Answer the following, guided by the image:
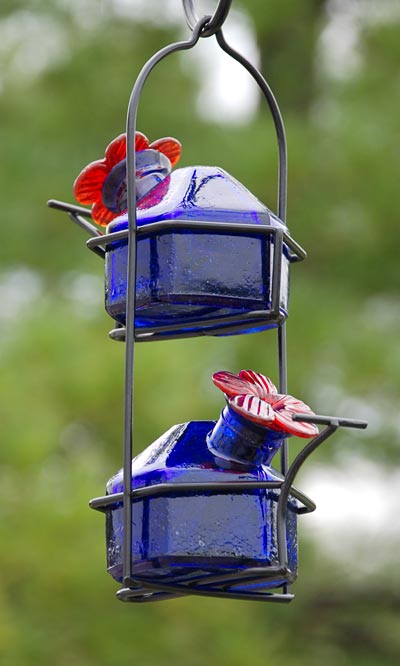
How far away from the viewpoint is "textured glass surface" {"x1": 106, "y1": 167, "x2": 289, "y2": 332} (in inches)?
41.4

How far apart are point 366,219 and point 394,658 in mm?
1507

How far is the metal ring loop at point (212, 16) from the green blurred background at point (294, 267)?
258 centimetres

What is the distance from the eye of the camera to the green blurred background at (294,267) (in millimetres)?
3812

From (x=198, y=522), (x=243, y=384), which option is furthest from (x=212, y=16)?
(x=198, y=522)

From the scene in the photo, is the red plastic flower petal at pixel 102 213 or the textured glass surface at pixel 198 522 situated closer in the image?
the textured glass surface at pixel 198 522

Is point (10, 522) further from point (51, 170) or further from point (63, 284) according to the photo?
point (51, 170)

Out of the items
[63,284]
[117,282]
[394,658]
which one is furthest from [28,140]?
[117,282]

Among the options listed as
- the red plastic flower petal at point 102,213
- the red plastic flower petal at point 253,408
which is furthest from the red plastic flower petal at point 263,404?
the red plastic flower petal at point 102,213

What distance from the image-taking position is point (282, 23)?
4688mm

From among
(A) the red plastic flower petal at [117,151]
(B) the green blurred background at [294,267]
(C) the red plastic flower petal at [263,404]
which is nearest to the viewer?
(C) the red plastic flower petal at [263,404]

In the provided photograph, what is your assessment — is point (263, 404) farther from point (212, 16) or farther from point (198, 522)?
point (212, 16)

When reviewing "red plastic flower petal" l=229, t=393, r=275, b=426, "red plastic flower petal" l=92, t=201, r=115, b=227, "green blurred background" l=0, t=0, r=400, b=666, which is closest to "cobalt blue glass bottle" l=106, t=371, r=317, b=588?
"red plastic flower petal" l=229, t=393, r=275, b=426

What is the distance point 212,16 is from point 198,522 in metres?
0.42

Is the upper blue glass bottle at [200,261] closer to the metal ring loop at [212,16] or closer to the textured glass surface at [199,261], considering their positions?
the textured glass surface at [199,261]
